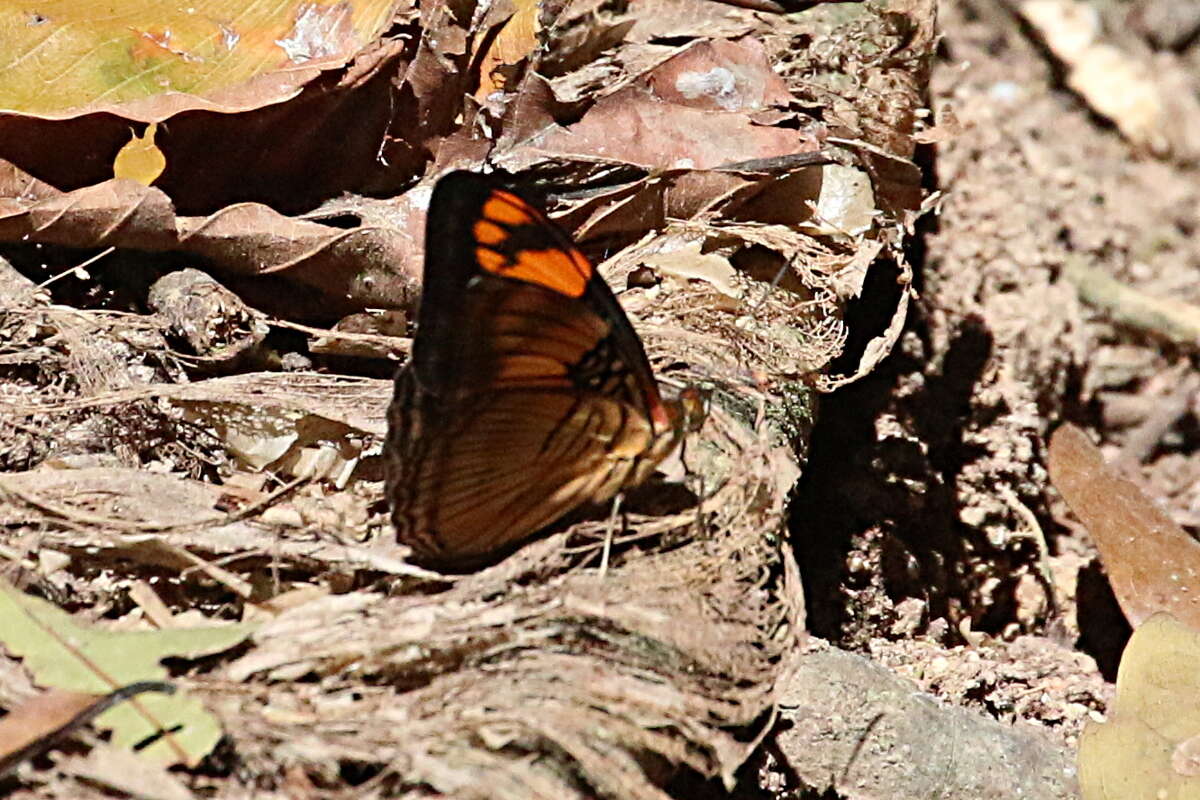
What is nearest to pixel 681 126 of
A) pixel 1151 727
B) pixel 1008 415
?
pixel 1008 415

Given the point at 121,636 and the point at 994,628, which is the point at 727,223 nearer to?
the point at 994,628

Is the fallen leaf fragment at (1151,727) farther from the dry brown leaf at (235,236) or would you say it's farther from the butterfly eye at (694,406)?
the dry brown leaf at (235,236)

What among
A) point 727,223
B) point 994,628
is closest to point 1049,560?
point 994,628

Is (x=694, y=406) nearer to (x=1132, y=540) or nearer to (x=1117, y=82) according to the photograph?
(x=1132, y=540)

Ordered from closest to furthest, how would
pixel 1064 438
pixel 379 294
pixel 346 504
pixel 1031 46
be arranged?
pixel 346 504 → pixel 379 294 → pixel 1064 438 → pixel 1031 46

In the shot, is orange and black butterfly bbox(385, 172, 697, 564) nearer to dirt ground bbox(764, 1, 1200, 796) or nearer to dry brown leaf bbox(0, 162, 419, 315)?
dry brown leaf bbox(0, 162, 419, 315)

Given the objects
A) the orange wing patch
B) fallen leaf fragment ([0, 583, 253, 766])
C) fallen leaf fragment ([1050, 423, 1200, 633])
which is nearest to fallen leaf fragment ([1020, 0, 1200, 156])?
fallen leaf fragment ([1050, 423, 1200, 633])
